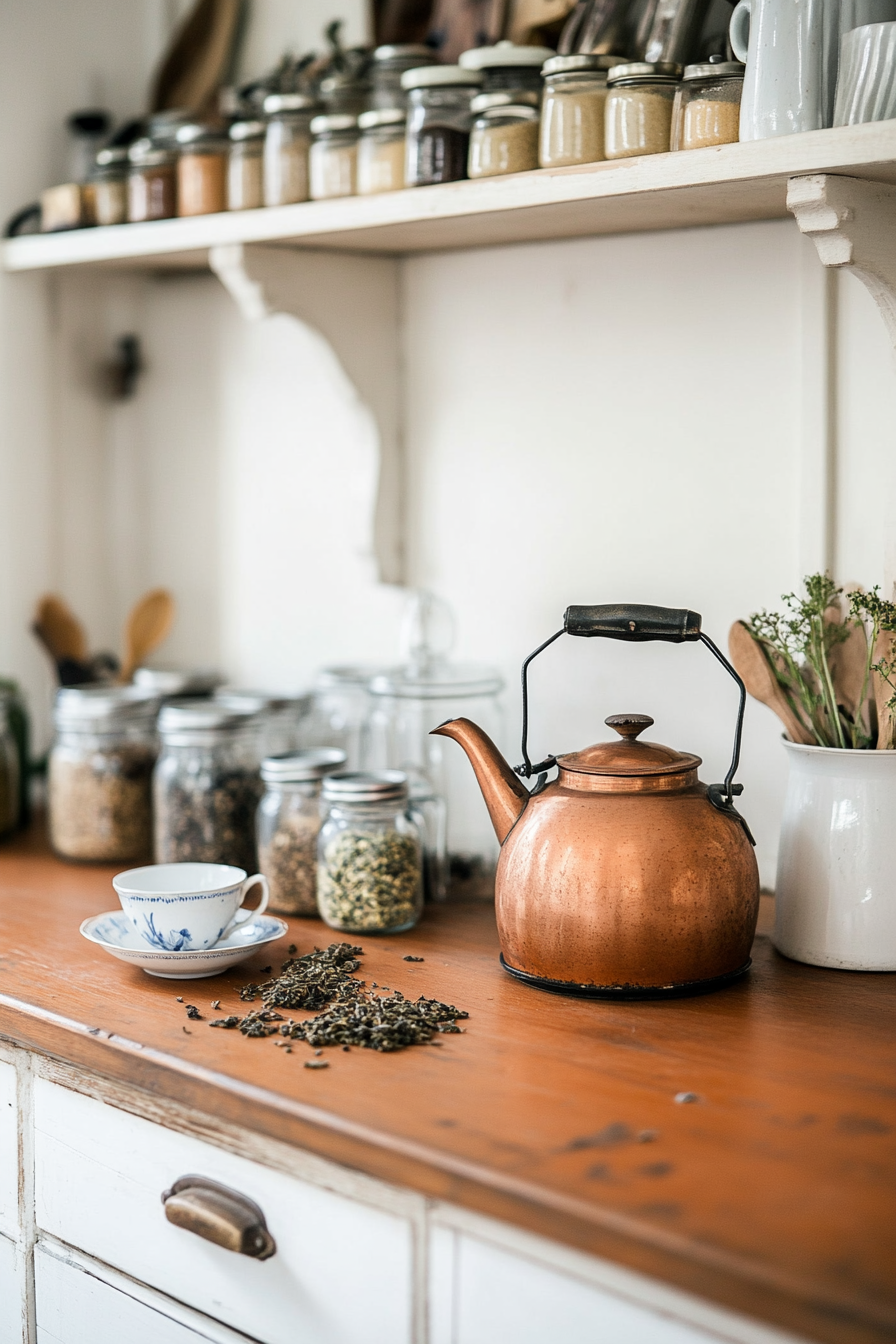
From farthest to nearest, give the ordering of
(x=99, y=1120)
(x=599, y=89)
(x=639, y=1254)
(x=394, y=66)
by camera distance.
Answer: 1. (x=394, y=66)
2. (x=599, y=89)
3. (x=99, y=1120)
4. (x=639, y=1254)

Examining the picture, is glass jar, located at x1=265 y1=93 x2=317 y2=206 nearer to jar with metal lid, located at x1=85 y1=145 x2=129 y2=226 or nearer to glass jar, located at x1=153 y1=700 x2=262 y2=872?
jar with metal lid, located at x1=85 y1=145 x2=129 y2=226

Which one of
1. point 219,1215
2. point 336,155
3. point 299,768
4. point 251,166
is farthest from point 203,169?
point 219,1215

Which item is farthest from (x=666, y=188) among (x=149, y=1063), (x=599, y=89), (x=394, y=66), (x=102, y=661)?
(x=102, y=661)

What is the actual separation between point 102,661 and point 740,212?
1.06 metres

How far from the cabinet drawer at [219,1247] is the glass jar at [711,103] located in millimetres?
879

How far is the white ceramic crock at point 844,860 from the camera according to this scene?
1.23 meters

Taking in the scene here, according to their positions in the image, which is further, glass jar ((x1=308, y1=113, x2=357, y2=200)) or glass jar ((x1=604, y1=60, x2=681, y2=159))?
glass jar ((x1=308, y1=113, x2=357, y2=200))

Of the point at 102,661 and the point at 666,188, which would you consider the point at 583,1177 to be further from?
the point at 102,661

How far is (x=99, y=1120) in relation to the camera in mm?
1130

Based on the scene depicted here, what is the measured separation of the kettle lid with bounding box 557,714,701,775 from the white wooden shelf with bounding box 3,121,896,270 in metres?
0.46

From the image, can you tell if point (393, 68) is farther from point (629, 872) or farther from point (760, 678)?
point (629, 872)

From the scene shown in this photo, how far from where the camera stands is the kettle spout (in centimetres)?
130

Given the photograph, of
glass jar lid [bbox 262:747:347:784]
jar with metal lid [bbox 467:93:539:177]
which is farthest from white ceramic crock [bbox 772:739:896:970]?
jar with metal lid [bbox 467:93:539:177]

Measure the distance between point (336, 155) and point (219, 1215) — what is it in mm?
1004
